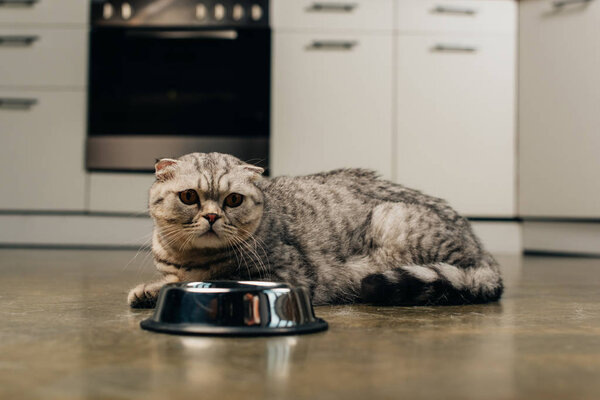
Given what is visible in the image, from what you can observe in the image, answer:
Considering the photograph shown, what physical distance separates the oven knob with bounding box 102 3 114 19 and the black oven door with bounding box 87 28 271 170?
0.07m

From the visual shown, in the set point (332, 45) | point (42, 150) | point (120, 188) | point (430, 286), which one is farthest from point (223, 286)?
point (42, 150)

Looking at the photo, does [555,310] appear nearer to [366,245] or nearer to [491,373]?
[366,245]

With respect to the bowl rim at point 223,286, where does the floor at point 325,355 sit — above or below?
below

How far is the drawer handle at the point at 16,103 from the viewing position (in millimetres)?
3525

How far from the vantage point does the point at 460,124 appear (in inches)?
140

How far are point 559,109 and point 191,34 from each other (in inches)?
74.2

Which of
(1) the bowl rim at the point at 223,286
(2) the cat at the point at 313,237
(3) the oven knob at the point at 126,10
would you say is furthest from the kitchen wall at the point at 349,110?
(1) the bowl rim at the point at 223,286

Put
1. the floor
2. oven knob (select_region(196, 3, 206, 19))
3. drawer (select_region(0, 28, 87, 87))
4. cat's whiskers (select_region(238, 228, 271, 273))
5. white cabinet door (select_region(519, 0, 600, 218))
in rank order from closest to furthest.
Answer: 1. the floor
2. cat's whiskers (select_region(238, 228, 271, 273))
3. white cabinet door (select_region(519, 0, 600, 218))
4. oven knob (select_region(196, 3, 206, 19))
5. drawer (select_region(0, 28, 87, 87))

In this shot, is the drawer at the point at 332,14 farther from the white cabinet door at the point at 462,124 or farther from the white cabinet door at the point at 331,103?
the white cabinet door at the point at 462,124

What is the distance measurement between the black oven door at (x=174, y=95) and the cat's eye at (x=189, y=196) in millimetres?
1969

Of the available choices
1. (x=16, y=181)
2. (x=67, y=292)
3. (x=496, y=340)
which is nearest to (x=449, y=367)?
(x=496, y=340)

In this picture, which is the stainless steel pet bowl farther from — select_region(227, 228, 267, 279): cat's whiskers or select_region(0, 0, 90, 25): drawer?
select_region(0, 0, 90, 25): drawer

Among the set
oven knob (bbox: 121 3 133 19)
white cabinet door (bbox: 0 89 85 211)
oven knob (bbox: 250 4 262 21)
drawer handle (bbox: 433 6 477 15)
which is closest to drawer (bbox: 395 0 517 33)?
drawer handle (bbox: 433 6 477 15)

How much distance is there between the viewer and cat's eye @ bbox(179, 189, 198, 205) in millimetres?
1488
